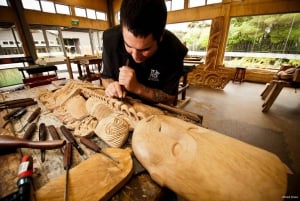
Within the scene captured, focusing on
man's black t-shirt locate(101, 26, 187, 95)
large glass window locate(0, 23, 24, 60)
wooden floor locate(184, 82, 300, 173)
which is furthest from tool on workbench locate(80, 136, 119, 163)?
large glass window locate(0, 23, 24, 60)

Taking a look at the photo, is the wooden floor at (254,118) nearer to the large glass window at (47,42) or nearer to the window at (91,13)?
the large glass window at (47,42)

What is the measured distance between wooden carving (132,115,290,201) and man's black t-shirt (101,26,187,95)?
639 mm

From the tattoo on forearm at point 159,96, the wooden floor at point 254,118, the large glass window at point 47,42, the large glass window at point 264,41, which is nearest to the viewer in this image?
the tattoo on forearm at point 159,96

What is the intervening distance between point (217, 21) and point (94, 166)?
24.0 feet

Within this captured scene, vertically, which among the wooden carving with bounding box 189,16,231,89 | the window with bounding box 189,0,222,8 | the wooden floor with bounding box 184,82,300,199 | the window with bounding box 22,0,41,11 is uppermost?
the window with bounding box 189,0,222,8

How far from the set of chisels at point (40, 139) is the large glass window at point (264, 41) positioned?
7.42 meters

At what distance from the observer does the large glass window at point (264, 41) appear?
18.0 ft

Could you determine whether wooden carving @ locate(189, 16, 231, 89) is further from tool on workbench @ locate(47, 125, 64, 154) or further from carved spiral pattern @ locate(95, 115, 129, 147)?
tool on workbench @ locate(47, 125, 64, 154)

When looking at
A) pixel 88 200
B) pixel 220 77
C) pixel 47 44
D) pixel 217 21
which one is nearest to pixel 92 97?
pixel 88 200

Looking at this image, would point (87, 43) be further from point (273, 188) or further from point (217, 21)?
point (273, 188)

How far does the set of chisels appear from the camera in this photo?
649 millimetres

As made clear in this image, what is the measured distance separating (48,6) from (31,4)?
2.12 ft

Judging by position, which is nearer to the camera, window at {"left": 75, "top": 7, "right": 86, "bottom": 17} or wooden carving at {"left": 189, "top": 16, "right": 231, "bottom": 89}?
wooden carving at {"left": 189, "top": 16, "right": 231, "bottom": 89}

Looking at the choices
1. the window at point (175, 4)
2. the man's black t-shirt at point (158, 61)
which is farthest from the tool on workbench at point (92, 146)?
the window at point (175, 4)
